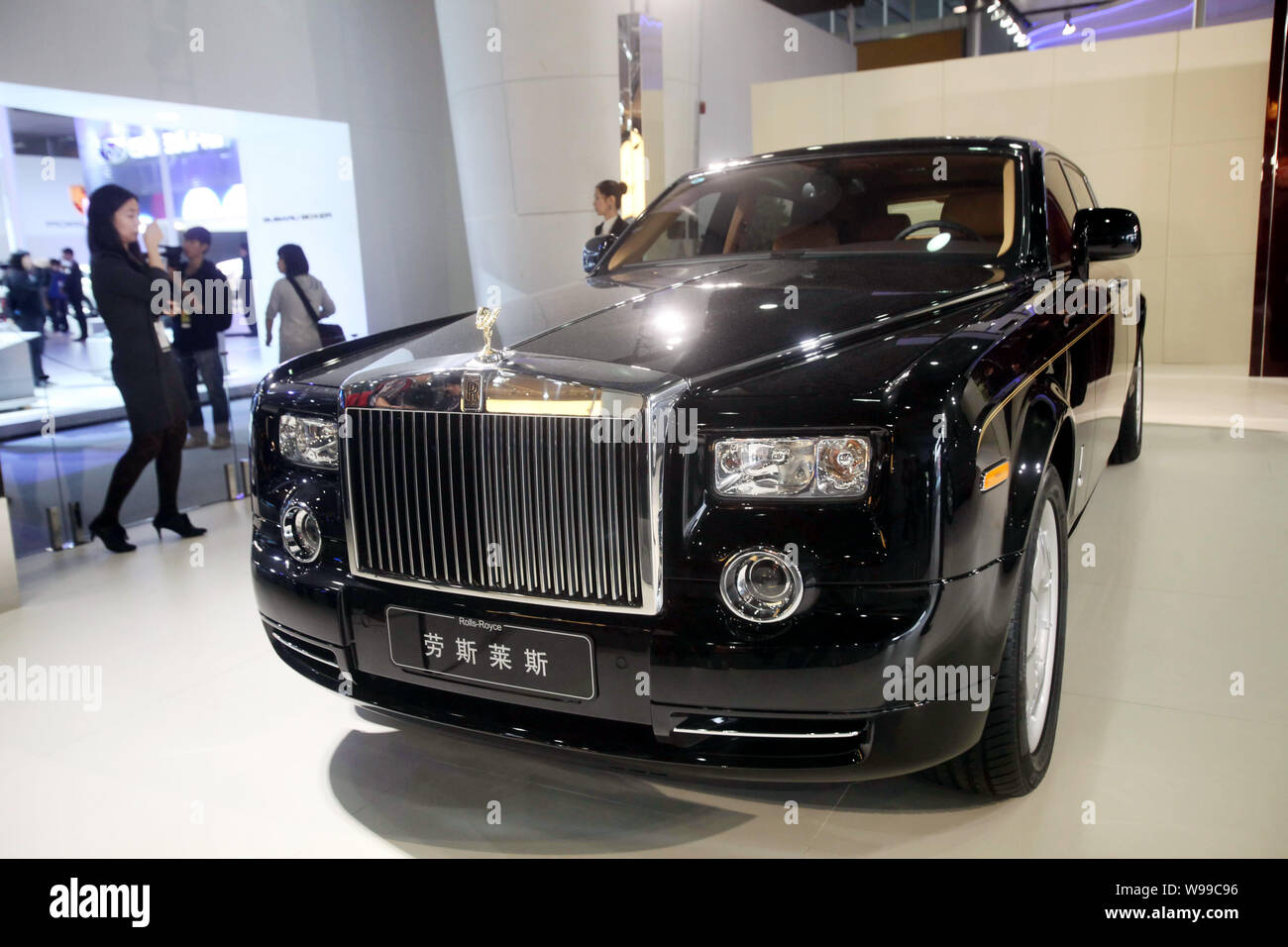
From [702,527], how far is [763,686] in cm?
29

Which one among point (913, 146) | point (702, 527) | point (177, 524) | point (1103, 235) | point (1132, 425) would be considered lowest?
point (177, 524)

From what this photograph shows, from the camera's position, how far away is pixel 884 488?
5.43 feet

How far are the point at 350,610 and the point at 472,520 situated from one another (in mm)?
359

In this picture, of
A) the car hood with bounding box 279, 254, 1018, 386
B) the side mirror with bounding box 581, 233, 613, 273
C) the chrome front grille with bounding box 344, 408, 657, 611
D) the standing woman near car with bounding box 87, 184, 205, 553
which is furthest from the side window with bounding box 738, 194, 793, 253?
the standing woman near car with bounding box 87, 184, 205, 553

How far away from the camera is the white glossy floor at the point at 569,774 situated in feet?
6.68

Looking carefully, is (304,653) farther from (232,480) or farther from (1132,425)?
(1132,425)

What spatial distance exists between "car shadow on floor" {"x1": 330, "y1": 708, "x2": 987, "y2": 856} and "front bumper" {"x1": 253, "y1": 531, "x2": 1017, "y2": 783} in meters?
0.11

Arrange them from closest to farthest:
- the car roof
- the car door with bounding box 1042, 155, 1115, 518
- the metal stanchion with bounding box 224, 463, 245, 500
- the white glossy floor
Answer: the white glossy floor, the car door with bounding box 1042, 155, 1115, 518, the car roof, the metal stanchion with bounding box 224, 463, 245, 500

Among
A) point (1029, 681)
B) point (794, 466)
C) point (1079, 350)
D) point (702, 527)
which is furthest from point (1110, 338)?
point (702, 527)

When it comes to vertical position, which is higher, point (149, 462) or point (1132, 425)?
point (149, 462)

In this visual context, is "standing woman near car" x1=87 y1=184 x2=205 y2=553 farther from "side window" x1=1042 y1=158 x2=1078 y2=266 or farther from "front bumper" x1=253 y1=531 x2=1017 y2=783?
"side window" x1=1042 y1=158 x2=1078 y2=266

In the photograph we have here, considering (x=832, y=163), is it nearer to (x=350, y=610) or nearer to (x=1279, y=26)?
(x=350, y=610)

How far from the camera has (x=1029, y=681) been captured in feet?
6.97

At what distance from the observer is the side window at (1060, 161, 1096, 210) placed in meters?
3.58
